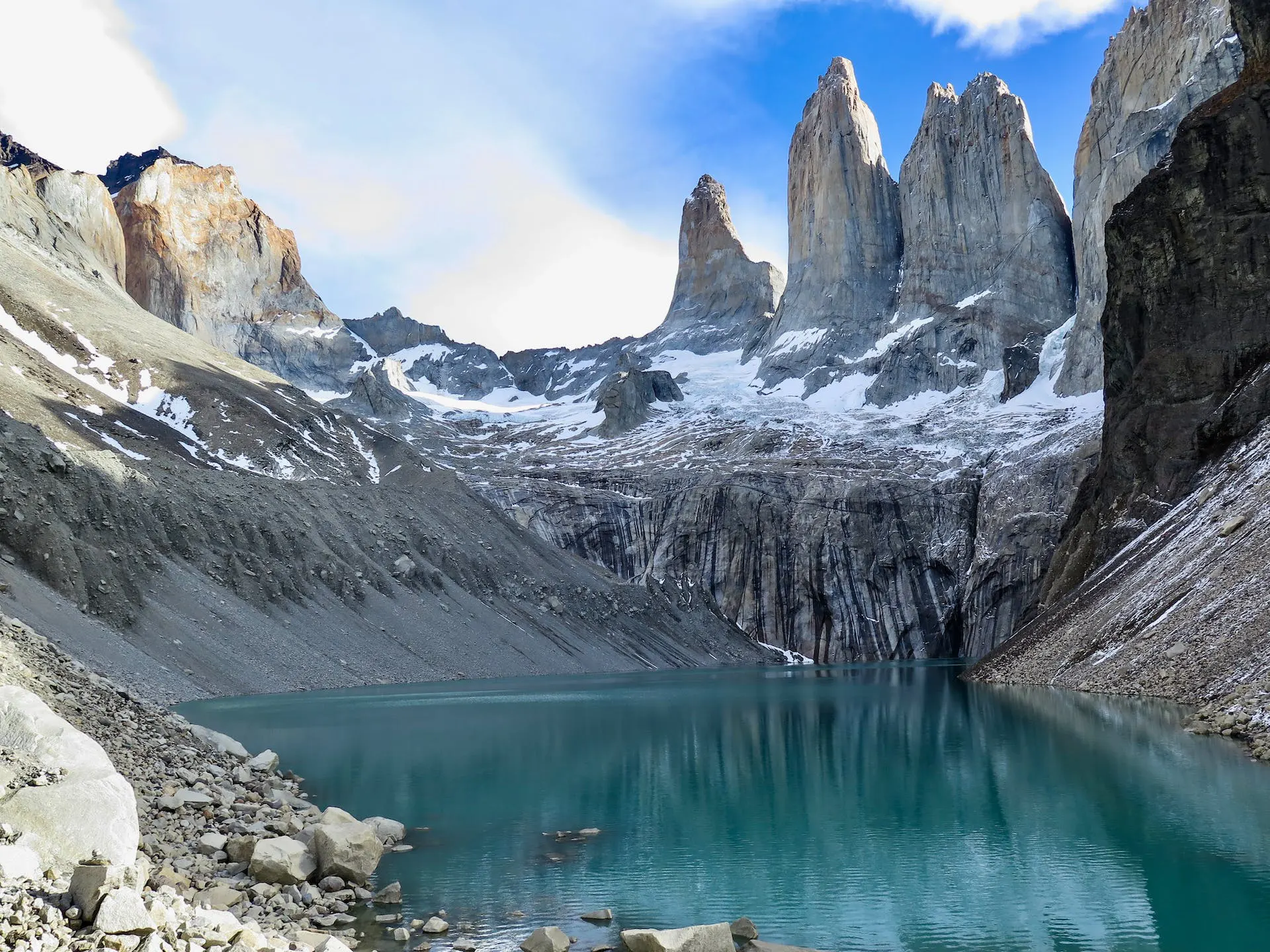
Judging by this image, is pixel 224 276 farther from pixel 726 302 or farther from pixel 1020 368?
pixel 1020 368

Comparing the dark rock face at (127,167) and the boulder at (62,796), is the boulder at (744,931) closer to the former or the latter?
the boulder at (62,796)

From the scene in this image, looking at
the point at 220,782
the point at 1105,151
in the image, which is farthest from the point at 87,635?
the point at 1105,151

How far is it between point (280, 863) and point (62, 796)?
9.17 ft

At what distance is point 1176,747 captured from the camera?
21516 millimetres

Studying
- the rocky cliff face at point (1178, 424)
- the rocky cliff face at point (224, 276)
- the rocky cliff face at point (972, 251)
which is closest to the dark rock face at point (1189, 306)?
the rocky cliff face at point (1178, 424)

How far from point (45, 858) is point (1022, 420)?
11443 centimetres

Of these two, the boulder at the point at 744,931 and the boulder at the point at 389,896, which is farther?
the boulder at the point at 389,896

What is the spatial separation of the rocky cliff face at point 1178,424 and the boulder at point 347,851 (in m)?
23.8

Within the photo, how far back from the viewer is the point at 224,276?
587 feet

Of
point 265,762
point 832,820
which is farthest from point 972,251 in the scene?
point 265,762

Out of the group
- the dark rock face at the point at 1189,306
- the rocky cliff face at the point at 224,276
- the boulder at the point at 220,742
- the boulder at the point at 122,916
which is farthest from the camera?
the rocky cliff face at the point at 224,276

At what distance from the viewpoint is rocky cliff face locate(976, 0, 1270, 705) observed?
3244 centimetres

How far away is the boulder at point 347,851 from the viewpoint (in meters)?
12.7

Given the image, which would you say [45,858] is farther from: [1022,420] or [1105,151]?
[1105,151]
